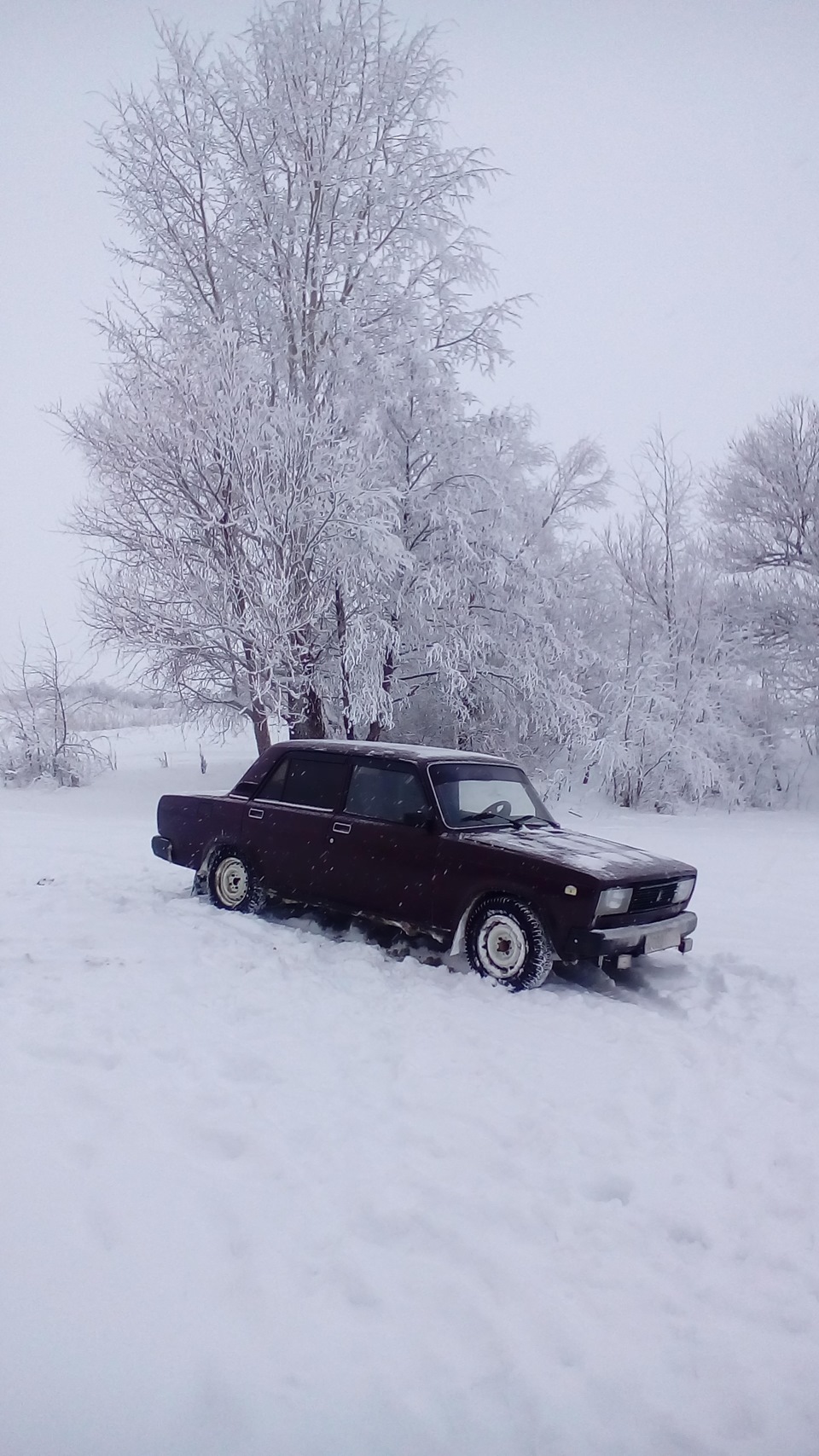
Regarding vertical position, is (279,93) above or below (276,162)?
above

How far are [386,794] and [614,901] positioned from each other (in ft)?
6.54

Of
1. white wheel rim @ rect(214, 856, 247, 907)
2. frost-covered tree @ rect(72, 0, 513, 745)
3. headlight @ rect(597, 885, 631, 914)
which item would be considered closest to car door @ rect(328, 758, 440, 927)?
white wheel rim @ rect(214, 856, 247, 907)

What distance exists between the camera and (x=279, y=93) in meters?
15.2

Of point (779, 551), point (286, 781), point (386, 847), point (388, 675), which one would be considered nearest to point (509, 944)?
point (386, 847)

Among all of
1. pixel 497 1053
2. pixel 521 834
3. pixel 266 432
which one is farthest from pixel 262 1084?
pixel 266 432

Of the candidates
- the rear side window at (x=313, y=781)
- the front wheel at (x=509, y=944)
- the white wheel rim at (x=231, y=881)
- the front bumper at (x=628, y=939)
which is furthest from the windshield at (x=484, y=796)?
the white wheel rim at (x=231, y=881)

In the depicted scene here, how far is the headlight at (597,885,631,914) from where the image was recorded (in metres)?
5.45

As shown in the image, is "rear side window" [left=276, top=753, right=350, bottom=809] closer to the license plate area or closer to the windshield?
the windshield

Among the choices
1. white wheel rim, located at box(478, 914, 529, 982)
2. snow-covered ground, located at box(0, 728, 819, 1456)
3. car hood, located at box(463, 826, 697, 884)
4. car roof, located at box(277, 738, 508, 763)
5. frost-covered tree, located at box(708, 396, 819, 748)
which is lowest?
snow-covered ground, located at box(0, 728, 819, 1456)

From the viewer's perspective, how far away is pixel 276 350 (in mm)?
15484

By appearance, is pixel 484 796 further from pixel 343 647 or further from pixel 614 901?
pixel 343 647

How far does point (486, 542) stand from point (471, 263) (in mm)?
5292

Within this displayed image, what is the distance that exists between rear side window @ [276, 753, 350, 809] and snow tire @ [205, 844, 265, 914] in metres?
0.64

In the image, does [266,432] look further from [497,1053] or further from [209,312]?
[497,1053]
